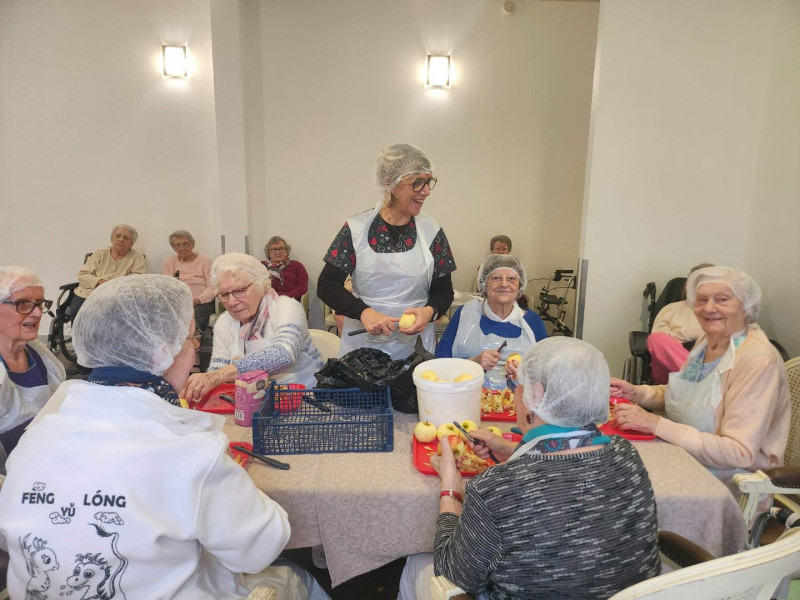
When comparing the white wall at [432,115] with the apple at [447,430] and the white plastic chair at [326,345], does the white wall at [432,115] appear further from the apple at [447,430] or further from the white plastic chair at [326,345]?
the apple at [447,430]

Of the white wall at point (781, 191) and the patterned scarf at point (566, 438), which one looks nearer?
the patterned scarf at point (566, 438)

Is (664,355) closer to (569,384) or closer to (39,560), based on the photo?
(569,384)

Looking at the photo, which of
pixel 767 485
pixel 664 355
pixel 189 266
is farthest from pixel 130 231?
pixel 767 485

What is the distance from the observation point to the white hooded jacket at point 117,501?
1121 millimetres

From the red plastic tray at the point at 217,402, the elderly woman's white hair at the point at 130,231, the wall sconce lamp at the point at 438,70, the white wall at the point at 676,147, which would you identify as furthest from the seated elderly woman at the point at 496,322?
the elderly woman's white hair at the point at 130,231

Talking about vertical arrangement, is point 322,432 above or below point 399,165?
below

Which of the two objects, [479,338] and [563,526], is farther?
[479,338]

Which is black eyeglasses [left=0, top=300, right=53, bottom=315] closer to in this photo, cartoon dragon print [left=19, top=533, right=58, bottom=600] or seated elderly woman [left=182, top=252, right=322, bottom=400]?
seated elderly woman [left=182, top=252, right=322, bottom=400]

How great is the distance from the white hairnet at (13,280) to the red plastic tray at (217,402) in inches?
31.2

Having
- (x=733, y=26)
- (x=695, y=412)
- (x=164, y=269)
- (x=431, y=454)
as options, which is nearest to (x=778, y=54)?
(x=733, y=26)

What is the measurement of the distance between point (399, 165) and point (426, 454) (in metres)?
1.45

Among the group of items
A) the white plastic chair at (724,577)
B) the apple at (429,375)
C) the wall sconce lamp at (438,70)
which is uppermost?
the wall sconce lamp at (438,70)

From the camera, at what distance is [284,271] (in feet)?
18.5

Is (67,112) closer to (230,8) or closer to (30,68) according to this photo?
(30,68)
